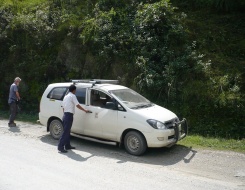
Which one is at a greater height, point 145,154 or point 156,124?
point 156,124

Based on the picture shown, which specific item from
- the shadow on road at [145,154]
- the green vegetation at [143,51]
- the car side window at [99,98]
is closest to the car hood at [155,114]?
the shadow on road at [145,154]

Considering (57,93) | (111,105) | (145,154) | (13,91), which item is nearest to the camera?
(145,154)

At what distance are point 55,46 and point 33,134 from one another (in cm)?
617

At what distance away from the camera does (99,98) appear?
31.3ft

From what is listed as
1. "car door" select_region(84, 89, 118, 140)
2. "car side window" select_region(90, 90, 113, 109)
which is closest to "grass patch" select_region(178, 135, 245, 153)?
"car door" select_region(84, 89, 118, 140)

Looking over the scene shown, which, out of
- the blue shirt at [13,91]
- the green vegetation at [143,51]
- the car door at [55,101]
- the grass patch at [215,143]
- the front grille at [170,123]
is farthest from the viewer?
the blue shirt at [13,91]

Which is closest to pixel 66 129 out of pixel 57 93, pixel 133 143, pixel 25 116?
pixel 57 93

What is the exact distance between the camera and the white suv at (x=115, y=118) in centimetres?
836

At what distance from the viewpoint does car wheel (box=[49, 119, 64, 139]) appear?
10062 mm

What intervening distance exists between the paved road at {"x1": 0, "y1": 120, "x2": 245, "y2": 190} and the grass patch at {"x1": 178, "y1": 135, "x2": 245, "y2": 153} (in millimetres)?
407

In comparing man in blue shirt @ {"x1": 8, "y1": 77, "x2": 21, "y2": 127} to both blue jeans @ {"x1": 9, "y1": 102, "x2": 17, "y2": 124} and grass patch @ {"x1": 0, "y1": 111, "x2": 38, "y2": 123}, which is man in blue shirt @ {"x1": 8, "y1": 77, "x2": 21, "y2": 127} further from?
grass patch @ {"x1": 0, "y1": 111, "x2": 38, "y2": 123}

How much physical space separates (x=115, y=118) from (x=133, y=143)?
2.79 ft

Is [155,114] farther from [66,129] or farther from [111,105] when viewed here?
[66,129]

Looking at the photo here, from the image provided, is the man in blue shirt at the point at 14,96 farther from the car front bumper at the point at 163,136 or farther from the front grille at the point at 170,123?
the front grille at the point at 170,123
